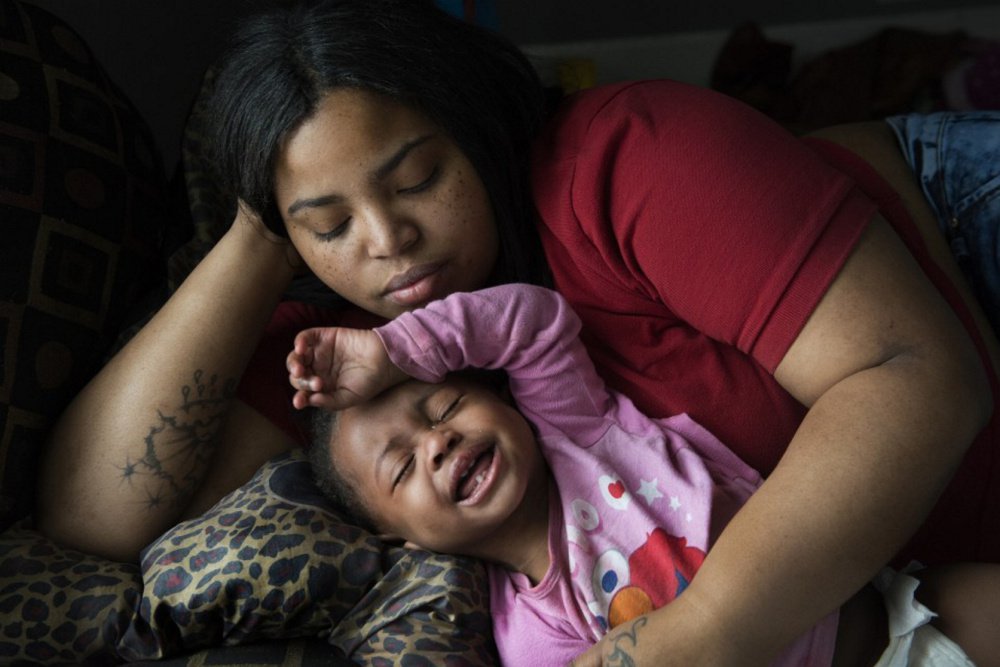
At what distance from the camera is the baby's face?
4.18 ft

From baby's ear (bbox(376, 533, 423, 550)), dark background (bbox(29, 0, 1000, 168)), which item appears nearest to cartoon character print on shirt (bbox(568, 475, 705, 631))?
baby's ear (bbox(376, 533, 423, 550))

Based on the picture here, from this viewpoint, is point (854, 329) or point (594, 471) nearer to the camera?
point (854, 329)

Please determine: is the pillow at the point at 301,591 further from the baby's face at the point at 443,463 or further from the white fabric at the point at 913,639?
the white fabric at the point at 913,639

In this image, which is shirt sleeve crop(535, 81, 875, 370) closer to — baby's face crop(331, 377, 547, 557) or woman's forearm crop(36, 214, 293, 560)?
baby's face crop(331, 377, 547, 557)

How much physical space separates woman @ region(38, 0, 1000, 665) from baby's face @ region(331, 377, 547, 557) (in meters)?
0.14

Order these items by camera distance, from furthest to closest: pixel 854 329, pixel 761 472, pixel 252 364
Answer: pixel 252 364
pixel 761 472
pixel 854 329

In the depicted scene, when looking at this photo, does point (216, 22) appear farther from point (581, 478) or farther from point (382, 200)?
point (581, 478)

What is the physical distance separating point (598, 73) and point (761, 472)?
1983 mm

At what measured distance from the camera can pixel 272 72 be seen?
1.31 m

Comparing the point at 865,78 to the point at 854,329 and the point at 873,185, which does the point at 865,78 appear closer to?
the point at 873,185

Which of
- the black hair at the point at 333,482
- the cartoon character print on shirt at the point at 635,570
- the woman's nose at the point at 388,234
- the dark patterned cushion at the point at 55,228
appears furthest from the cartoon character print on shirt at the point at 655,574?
the dark patterned cushion at the point at 55,228

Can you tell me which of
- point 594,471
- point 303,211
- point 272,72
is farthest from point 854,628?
point 272,72

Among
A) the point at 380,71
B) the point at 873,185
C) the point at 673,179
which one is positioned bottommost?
the point at 873,185

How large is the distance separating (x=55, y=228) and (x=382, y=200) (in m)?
0.50
